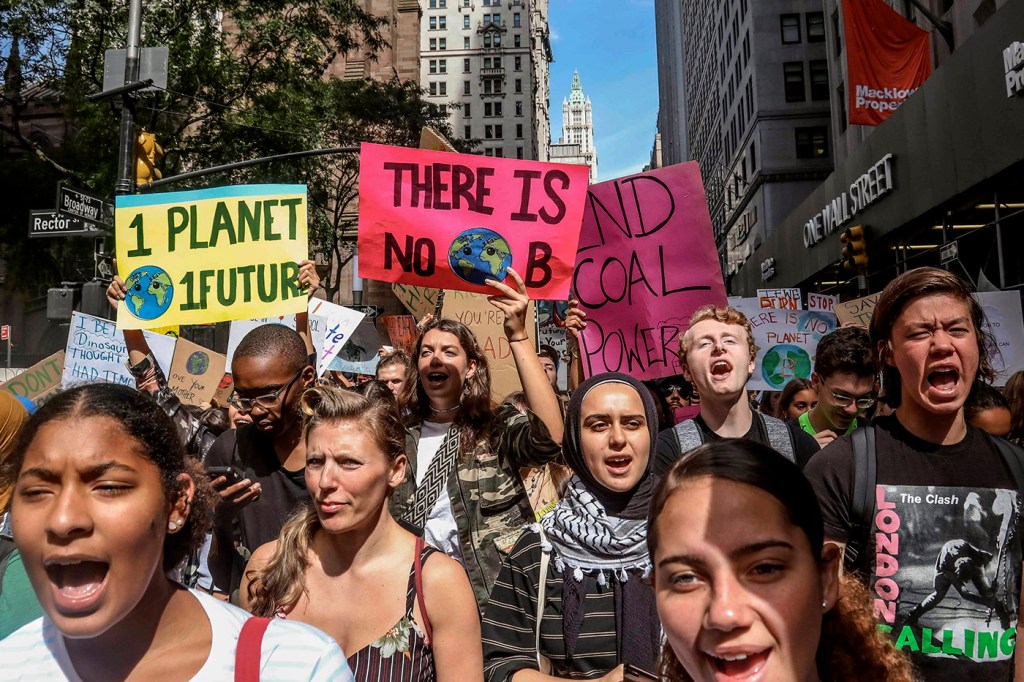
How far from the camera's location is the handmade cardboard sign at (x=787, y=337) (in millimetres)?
9414

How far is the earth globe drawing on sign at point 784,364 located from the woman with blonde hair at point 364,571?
7173 mm

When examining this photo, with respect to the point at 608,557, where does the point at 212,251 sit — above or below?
above

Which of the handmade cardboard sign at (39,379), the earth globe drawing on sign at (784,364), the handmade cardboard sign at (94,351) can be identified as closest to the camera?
the handmade cardboard sign at (39,379)

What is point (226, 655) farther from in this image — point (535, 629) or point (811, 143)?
point (811, 143)

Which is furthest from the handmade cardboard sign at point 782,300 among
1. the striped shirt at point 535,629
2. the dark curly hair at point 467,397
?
the striped shirt at point 535,629

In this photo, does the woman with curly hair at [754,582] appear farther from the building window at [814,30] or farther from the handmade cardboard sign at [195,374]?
the building window at [814,30]

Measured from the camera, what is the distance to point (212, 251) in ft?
18.3

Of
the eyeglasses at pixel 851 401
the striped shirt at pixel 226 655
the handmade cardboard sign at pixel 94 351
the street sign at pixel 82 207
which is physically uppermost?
the street sign at pixel 82 207

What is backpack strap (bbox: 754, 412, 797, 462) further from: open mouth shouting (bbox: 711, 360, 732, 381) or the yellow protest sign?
the yellow protest sign

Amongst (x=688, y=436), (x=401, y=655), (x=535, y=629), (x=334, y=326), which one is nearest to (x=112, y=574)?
(x=401, y=655)

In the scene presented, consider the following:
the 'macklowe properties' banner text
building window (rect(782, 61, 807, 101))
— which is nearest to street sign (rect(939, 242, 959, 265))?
the 'macklowe properties' banner text

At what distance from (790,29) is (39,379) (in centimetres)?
3896

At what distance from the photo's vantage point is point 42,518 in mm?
1544

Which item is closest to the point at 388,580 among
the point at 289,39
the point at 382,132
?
the point at 289,39
